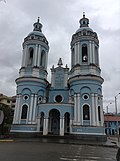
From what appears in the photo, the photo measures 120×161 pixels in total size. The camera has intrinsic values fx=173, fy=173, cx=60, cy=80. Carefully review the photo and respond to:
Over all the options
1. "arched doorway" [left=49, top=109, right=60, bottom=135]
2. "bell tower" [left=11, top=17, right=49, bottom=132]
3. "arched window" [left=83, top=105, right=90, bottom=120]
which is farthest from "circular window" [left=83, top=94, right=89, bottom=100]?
"bell tower" [left=11, top=17, right=49, bottom=132]

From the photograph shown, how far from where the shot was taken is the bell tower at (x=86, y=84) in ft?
82.3

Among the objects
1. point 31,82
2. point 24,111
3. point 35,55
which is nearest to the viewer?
point 24,111

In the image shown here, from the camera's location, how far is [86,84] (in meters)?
26.8

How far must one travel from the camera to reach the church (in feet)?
84.2

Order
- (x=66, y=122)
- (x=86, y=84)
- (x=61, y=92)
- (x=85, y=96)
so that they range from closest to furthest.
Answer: (x=85, y=96)
(x=86, y=84)
(x=66, y=122)
(x=61, y=92)

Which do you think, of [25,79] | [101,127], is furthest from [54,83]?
[101,127]

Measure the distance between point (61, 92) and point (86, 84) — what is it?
5.30 metres

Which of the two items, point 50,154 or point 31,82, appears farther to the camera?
point 31,82

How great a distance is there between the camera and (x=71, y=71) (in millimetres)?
29938

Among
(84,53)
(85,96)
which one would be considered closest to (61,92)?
(85,96)

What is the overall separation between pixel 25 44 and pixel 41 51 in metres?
3.29

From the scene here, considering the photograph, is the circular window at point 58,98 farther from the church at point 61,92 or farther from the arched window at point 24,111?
the arched window at point 24,111

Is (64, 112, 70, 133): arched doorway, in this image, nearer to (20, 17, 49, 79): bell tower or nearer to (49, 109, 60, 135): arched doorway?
(49, 109, 60, 135): arched doorway

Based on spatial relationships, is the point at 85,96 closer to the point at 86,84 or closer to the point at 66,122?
the point at 86,84
